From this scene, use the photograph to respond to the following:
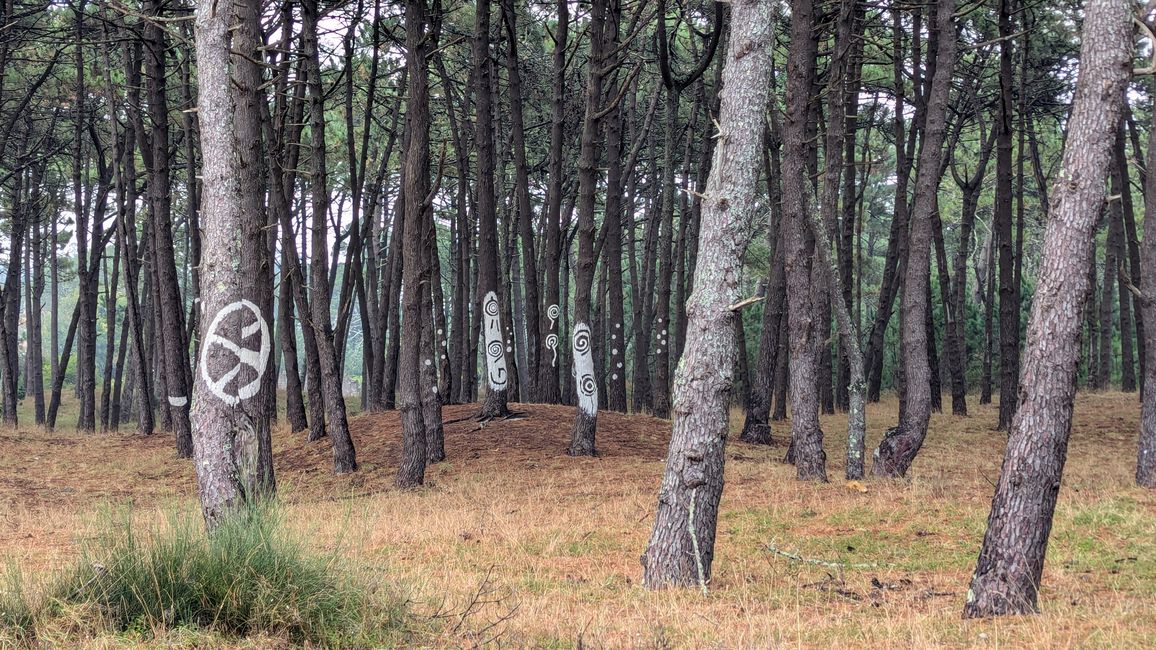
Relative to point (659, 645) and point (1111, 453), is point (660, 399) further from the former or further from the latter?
point (659, 645)

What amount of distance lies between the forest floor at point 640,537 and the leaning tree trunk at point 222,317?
1.61ft

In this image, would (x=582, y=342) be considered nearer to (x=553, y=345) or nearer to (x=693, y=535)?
(x=553, y=345)

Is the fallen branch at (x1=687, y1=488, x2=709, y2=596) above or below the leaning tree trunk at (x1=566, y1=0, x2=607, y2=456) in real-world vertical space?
below

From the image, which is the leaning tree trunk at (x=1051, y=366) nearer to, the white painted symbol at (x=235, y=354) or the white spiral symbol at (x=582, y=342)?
the white painted symbol at (x=235, y=354)

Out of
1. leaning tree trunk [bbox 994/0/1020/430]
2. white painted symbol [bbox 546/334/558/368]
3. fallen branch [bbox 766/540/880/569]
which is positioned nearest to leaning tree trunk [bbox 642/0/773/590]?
fallen branch [bbox 766/540/880/569]

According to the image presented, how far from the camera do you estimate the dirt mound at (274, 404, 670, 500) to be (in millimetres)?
13266

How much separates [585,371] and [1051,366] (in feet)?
31.2

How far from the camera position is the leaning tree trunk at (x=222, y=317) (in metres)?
7.16

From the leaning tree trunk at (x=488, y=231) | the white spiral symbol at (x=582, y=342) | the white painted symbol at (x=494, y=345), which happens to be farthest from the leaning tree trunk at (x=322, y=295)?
the white spiral symbol at (x=582, y=342)

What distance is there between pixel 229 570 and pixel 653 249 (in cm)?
2235

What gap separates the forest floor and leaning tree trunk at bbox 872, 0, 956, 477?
578 mm

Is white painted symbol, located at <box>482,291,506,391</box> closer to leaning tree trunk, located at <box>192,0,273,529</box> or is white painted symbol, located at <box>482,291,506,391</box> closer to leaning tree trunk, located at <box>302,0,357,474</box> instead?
leaning tree trunk, located at <box>302,0,357,474</box>

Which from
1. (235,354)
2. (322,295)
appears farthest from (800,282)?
(235,354)

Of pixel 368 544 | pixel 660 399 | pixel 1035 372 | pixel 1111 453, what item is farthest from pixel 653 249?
pixel 1035 372
